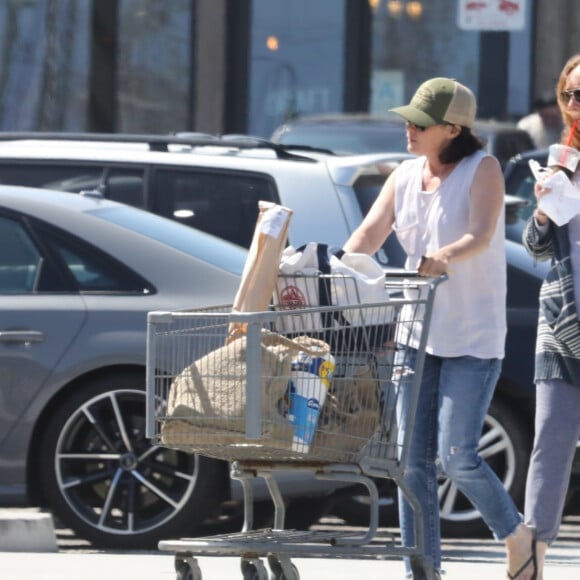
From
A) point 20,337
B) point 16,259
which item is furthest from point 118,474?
point 16,259

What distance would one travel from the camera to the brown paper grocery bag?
16.5ft

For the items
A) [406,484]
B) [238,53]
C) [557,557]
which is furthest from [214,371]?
[238,53]

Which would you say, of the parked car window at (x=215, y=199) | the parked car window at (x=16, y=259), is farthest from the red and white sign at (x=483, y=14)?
the parked car window at (x=16, y=259)

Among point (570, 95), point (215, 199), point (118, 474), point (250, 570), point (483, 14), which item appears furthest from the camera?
point (483, 14)

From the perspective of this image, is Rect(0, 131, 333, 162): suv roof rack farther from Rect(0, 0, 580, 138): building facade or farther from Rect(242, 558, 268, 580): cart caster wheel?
Rect(0, 0, 580, 138): building facade

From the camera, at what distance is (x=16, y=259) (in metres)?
7.09

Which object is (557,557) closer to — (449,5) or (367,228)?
(367,228)

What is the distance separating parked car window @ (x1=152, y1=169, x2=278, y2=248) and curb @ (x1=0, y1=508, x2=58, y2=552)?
5.97 ft

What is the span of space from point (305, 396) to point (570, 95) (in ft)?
4.05

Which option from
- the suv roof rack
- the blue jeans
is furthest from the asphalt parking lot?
the suv roof rack

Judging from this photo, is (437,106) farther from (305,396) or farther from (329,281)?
(305,396)

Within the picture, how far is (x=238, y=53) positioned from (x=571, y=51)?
374cm

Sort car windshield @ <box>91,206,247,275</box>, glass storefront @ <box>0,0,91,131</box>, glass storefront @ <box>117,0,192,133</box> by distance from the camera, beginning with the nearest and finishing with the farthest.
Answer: car windshield @ <box>91,206,247,275</box>, glass storefront @ <box>0,0,91,131</box>, glass storefront @ <box>117,0,192,133</box>

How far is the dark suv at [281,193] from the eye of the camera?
734cm
